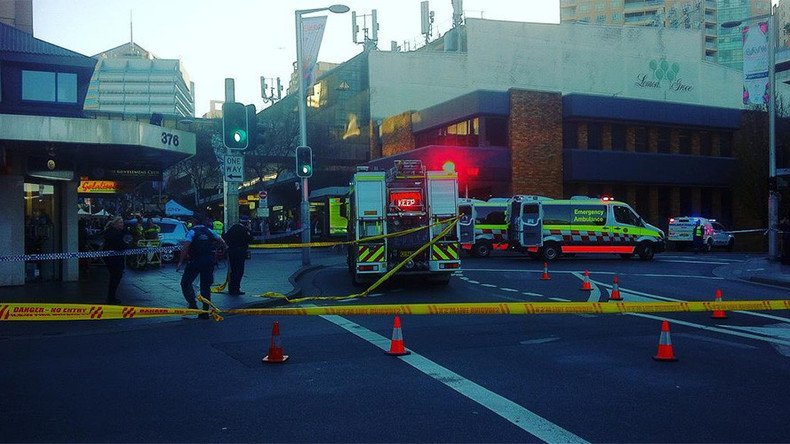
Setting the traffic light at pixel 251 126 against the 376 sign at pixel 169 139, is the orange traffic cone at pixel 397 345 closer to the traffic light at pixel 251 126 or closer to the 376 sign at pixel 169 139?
the traffic light at pixel 251 126

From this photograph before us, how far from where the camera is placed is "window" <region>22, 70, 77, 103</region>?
18.1m

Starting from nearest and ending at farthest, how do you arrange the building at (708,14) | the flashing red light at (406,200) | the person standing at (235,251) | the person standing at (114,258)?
the person standing at (114,258)
the person standing at (235,251)
the flashing red light at (406,200)
the building at (708,14)

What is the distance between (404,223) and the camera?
664 inches

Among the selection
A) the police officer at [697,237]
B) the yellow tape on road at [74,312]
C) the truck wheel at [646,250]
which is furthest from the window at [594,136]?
the yellow tape on road at [74,312]

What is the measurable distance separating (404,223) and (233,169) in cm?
484

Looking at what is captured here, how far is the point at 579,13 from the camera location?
9006 centimetres

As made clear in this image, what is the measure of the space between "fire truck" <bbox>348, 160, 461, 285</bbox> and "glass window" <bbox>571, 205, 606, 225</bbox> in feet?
38.3

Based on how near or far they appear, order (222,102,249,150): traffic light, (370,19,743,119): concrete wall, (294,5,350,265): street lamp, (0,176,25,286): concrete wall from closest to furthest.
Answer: (222,102,249,150): traffic light → (0,176,25,286): concrete wall → (294,5,350,265): street lamp → (370,19,743,119): concrete wall

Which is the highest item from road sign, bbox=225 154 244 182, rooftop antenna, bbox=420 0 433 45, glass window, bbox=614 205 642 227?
rooftop antenna, bbox=420 0 433 45

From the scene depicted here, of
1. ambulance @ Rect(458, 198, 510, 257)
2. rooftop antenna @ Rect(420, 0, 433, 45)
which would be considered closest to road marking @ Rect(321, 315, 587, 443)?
ambulance @ Rect(458, 198, 510, 257)

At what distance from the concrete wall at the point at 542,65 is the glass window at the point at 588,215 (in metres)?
22.4

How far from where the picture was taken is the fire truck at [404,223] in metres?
16.4

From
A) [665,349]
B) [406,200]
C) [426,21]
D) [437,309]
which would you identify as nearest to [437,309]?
[437,309]

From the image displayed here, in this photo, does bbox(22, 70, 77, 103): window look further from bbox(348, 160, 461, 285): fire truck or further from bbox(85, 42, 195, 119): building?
bbox(85, 42, 195, 119): building
